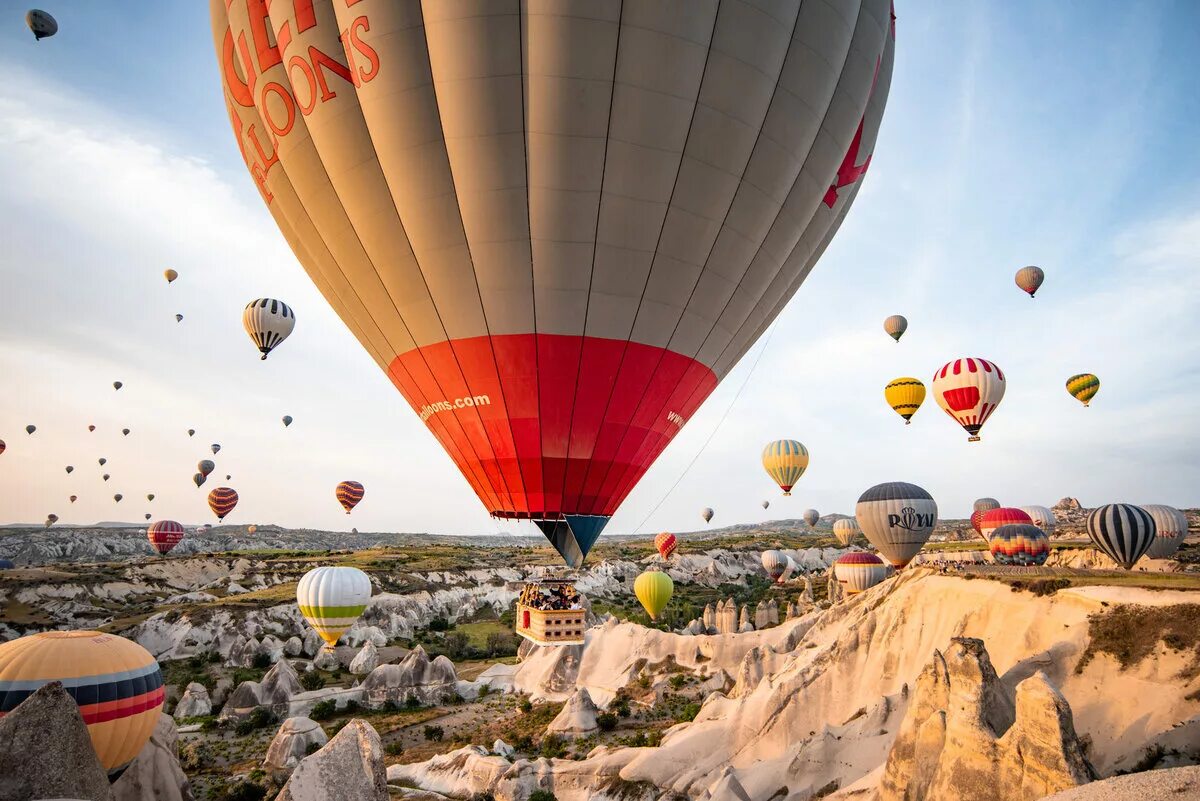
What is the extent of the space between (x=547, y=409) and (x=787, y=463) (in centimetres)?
3670

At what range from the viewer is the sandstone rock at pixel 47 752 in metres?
10.5

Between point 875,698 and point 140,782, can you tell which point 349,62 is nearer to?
point 140,782

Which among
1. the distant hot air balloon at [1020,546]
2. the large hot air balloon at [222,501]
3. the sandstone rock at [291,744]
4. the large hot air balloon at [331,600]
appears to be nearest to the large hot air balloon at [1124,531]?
the distant hot air balloon at [1020,546]

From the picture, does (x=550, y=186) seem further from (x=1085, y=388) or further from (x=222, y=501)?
(x=222, y=501)

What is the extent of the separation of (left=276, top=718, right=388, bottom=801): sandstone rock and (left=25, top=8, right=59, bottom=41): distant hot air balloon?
3820 centimetres

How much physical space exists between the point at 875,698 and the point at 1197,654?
331 inches

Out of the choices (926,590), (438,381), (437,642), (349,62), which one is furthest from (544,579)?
(437,642)

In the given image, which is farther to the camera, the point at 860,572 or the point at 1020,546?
the point at 860,572

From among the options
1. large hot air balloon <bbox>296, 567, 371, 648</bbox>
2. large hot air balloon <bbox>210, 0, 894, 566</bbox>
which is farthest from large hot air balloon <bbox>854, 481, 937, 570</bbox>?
large hot air balloon <bbox>296, 567, 371, 648</bbox>

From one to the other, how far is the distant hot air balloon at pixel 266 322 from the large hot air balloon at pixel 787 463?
35.0 metres

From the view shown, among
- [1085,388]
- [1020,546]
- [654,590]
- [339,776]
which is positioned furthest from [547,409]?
Answer: [1085,388]

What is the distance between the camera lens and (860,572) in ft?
146

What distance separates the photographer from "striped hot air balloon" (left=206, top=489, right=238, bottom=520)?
73.2 m

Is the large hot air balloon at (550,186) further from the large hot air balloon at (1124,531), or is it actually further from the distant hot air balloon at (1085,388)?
the distant hot air balloon at (1085,388)
